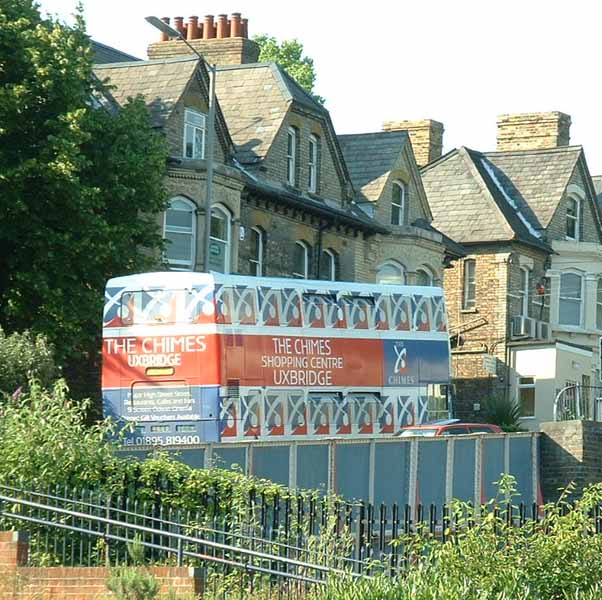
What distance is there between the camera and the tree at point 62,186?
37.2 meters

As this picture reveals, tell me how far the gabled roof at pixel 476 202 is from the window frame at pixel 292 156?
1311cm

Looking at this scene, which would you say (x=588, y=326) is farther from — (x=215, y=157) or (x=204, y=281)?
(x=204, y=281)

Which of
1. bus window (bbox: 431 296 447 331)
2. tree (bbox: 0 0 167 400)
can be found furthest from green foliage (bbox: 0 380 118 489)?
bus window (bbox: 431 296 447 331)

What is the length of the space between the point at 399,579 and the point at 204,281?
Answer: 19.7 m

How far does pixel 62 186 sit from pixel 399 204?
66.5 ft

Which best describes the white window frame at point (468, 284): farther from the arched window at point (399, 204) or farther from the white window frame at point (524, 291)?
the arched window at point (399, 204)

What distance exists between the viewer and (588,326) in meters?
64.9

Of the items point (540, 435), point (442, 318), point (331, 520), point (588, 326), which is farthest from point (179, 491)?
point (588, 326)

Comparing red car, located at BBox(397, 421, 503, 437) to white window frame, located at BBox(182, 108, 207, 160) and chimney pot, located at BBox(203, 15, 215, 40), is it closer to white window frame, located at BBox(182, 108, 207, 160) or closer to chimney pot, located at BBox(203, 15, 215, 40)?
white window frame, located at BBox(182, 108, 207, 160)

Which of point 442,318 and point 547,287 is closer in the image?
point 442,318

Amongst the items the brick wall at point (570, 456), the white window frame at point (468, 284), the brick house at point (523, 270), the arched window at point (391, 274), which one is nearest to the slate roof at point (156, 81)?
the arched window at point (391, 274)

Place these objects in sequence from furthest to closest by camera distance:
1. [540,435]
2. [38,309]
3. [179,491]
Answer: [38,309] → [540,435] → [179,491]

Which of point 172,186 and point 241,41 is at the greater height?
point 241,41

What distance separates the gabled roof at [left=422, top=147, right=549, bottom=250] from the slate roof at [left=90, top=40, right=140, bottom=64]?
1318 cm
